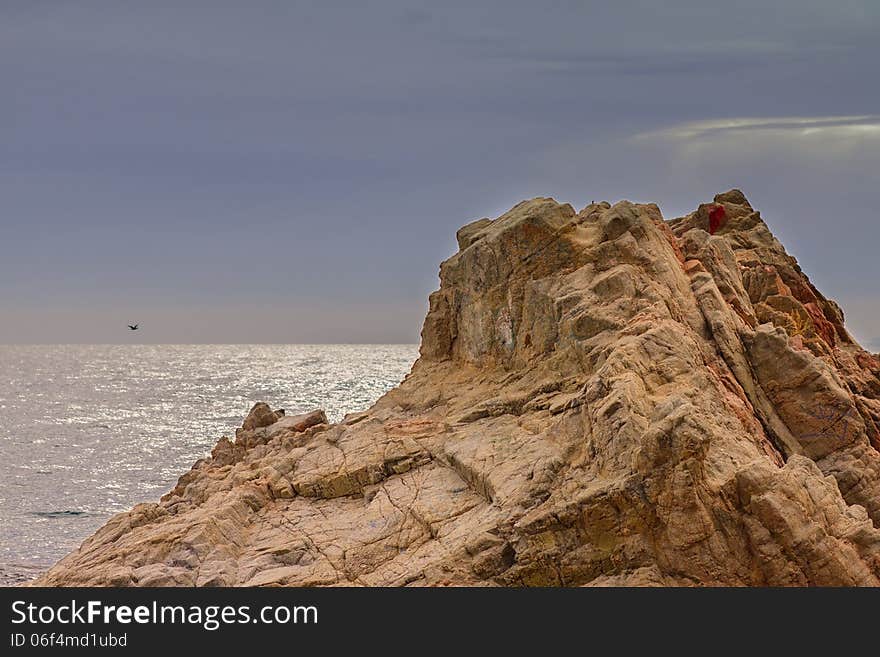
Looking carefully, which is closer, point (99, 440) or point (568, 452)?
point (568, 452)

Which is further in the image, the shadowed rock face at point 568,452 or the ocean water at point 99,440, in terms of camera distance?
the ocean water at point 99,440

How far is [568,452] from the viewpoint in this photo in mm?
22984

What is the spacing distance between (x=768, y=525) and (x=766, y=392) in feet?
30.8

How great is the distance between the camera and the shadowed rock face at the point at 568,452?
67.5 ft

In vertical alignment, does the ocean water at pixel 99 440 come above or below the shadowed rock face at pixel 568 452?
above

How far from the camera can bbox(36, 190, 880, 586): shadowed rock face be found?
67.5 ft

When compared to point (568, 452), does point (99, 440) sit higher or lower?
higher

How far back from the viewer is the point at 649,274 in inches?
1187

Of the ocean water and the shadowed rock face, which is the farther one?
the ocean water

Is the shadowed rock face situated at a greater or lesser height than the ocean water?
lesser
